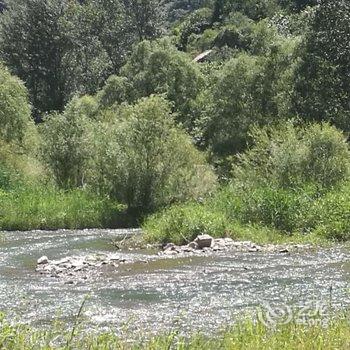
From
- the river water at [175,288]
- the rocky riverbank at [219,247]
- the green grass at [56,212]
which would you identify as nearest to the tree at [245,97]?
the green grass at [56,212]

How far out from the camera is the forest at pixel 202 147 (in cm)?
2506

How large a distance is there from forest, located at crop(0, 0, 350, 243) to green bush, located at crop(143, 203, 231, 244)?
52 mm

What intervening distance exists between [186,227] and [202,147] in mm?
23116

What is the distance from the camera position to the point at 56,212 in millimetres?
29188

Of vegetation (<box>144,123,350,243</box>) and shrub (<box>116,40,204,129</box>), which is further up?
shrub (<box>116,40,204,129</box>)

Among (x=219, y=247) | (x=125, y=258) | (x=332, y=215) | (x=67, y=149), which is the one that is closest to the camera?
(x=125, y=258)

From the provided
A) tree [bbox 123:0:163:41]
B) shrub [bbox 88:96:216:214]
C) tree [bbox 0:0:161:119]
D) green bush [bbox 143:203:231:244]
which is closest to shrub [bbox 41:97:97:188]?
shrub [bbox 88:96:216:214]

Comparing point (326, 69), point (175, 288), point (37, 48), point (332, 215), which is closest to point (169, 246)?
point (332, 215)

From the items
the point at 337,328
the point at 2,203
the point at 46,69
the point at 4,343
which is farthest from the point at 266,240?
the point at 46,69

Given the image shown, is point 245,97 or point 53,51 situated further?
point 53,51

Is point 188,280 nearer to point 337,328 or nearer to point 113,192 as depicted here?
point 337,328

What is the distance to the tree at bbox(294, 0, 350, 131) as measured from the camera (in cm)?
3900

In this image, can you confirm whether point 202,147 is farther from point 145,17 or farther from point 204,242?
point 145,17

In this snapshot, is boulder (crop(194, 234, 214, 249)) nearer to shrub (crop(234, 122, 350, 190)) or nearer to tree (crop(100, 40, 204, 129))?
shrub (crop(234, 122, 350, 190))
